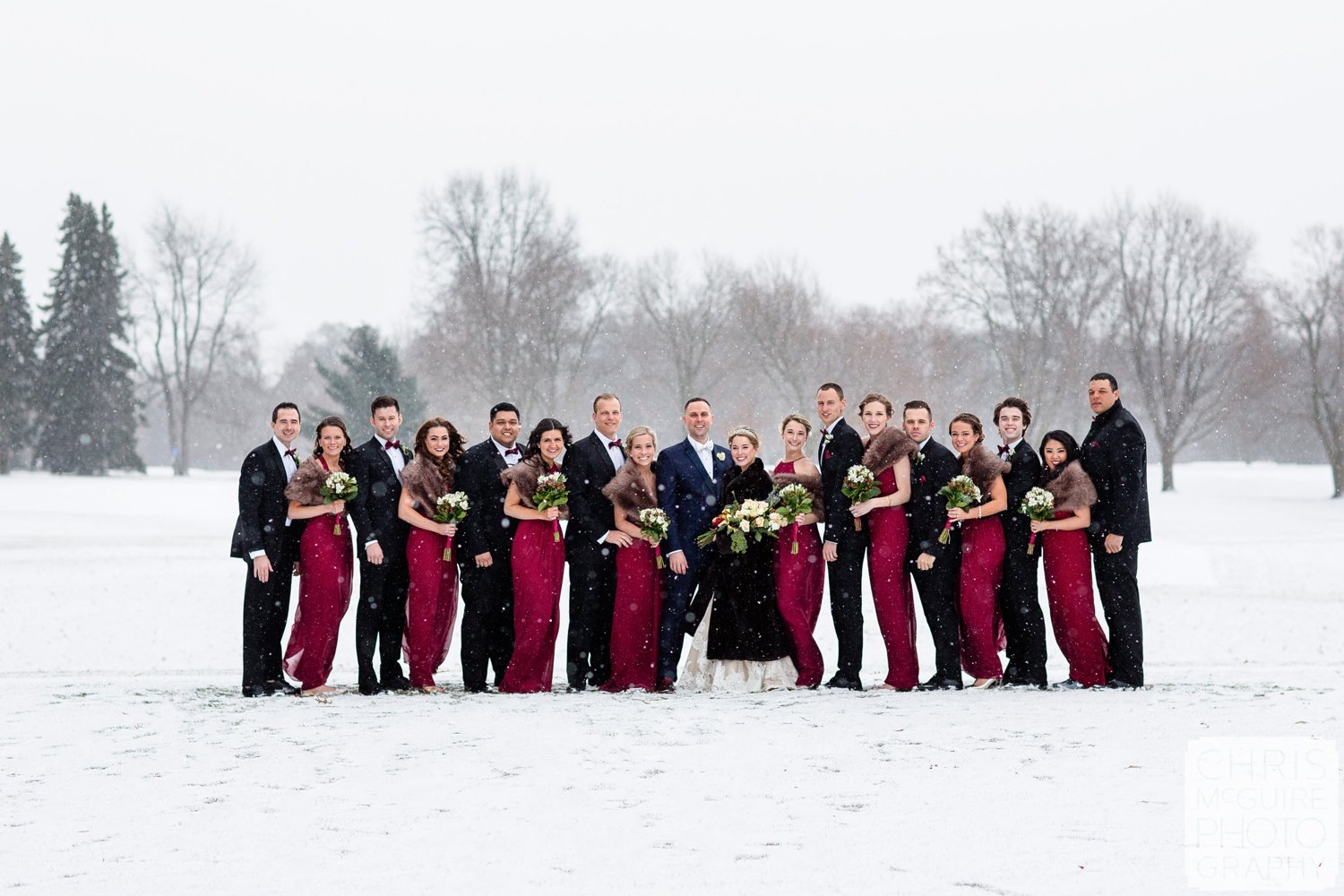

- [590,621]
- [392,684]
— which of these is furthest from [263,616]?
[590,621]

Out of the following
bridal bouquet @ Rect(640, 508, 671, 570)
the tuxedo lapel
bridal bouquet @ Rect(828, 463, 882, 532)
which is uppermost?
the tuxedo lapel

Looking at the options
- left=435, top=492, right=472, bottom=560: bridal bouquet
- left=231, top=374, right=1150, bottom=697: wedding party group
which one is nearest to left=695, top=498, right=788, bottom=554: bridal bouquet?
left=231, top=374, right=1150, bottom=697: wedding party group

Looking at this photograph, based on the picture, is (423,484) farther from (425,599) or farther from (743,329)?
(743,329)

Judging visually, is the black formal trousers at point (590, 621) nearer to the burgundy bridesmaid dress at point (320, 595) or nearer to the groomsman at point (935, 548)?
the burgundy bridesmaid dress at point (320, 595)

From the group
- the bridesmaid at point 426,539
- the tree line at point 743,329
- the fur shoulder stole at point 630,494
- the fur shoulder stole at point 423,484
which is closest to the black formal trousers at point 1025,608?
the fur shoulder stole at point 630,494

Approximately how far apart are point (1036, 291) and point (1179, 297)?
16.8 feet

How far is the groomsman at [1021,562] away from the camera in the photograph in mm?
8711

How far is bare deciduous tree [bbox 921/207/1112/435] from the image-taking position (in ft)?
159

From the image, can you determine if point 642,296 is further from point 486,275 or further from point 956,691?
point 956,691

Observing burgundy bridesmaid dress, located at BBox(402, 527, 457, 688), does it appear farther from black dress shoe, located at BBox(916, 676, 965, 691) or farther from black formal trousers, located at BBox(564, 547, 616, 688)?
black dress shoe, located at BBox(916, 676, 965, 691)

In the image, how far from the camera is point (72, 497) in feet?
124

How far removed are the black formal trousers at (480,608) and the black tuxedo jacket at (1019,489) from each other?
3.46 m

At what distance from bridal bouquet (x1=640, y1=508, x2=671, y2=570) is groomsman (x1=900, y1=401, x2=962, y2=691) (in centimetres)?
169

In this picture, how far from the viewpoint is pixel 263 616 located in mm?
A: 8742
